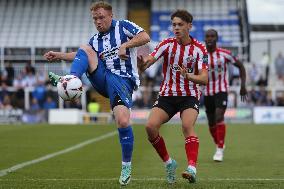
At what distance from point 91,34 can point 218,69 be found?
26.0 metres

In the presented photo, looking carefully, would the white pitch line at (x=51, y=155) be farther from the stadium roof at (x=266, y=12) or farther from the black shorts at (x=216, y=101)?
the stadium roof at (x=266, y=12)

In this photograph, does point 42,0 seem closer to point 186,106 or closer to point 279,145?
point 279,145

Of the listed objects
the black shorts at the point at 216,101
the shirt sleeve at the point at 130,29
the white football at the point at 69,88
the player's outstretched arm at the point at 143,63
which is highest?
the shirt sleeve at the point at 130,29

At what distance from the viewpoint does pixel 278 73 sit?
1280 inches

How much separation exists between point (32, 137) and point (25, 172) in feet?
28.2

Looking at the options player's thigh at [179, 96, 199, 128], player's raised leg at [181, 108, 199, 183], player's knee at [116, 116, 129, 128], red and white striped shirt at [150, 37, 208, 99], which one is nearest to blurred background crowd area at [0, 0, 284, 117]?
red and white striped shirt at [150, 37, 208, 99]

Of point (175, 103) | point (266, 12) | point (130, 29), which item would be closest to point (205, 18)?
point (266, 12)

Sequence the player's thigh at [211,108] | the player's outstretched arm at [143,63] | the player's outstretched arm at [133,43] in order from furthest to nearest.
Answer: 1. the player's thigh at [211,108]
2. the player's outstretched arm at [143,63]
3. the player's outstretched arm at [133,43]

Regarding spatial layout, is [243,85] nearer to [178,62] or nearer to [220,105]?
[220,105]

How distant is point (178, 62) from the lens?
9250mm

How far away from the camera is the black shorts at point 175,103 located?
919cm

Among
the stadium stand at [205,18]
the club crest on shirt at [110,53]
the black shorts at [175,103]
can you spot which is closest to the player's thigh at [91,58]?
the club crest on shirt at [110,53]

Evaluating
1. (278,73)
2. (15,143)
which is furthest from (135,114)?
(15,143)

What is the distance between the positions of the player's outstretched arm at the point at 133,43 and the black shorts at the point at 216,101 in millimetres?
4810
